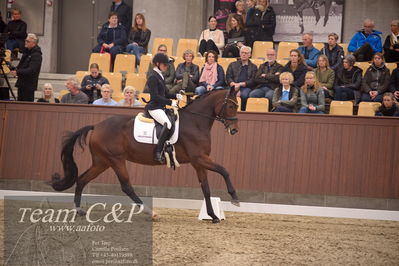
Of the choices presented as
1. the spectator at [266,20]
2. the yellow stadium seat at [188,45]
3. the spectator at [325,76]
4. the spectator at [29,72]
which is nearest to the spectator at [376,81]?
the spectator at [325,76]

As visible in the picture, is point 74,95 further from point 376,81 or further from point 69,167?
point 376,81

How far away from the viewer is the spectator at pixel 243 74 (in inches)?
494

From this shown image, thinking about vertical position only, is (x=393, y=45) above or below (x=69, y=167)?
above

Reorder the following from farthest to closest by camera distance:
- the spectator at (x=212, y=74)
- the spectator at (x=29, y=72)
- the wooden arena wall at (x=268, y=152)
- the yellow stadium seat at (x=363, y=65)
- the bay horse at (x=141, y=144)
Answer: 1. the yellow stadium seat at (x=363, y=65)
2. the spectator at (x=29, y=72)
3. the spectator at (x=212, y=74)
4. the wooden arena wall at (x=268, y=152)
5. the bay horse at (x=141, y=144)

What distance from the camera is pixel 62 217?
8.70 m

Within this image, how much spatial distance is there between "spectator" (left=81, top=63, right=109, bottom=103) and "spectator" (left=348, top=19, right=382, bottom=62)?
16.5ft

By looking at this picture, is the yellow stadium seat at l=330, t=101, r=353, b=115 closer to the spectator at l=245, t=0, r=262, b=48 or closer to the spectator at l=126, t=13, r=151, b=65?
the spectator at l=245, t=0, r=262, b=48

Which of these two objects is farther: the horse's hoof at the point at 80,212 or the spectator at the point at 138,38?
the spectator at the point at 138,38

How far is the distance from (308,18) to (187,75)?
462cm

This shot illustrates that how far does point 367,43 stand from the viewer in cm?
1378

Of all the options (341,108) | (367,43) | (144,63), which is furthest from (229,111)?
(367,43)

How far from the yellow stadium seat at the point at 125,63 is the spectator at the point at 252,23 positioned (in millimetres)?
2437

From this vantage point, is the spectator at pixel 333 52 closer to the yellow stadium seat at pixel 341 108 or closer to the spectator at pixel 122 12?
the yellow stadium seat at pixel 341 108

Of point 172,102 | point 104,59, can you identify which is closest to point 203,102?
point 172,102
